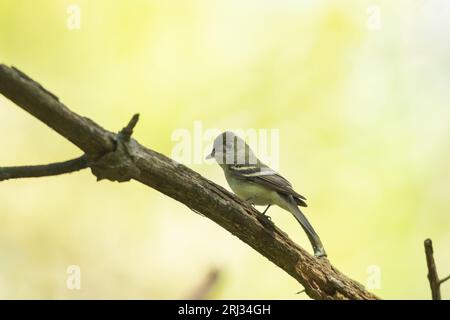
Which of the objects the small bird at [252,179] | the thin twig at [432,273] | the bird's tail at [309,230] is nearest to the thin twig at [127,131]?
the thin twig at [432,273]

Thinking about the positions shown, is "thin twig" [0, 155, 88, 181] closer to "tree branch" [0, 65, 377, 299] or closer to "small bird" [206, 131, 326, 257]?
"tree branch" [0, 65, 377, 299]

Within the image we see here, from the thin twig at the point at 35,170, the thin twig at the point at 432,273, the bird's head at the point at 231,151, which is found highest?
the bird's head at the point at 231,151

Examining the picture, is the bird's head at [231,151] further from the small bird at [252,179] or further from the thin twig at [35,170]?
the thin twig at [35,170]

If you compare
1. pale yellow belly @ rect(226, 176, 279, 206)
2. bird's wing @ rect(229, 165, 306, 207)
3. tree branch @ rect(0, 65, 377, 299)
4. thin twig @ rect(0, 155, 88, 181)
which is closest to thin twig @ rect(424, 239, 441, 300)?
tree branch @ rect(0, 65, 377, 299)

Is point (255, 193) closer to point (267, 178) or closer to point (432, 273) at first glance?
point (267, 178)

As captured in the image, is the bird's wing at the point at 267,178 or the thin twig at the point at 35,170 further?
the bird's wing at the point at 267,178
